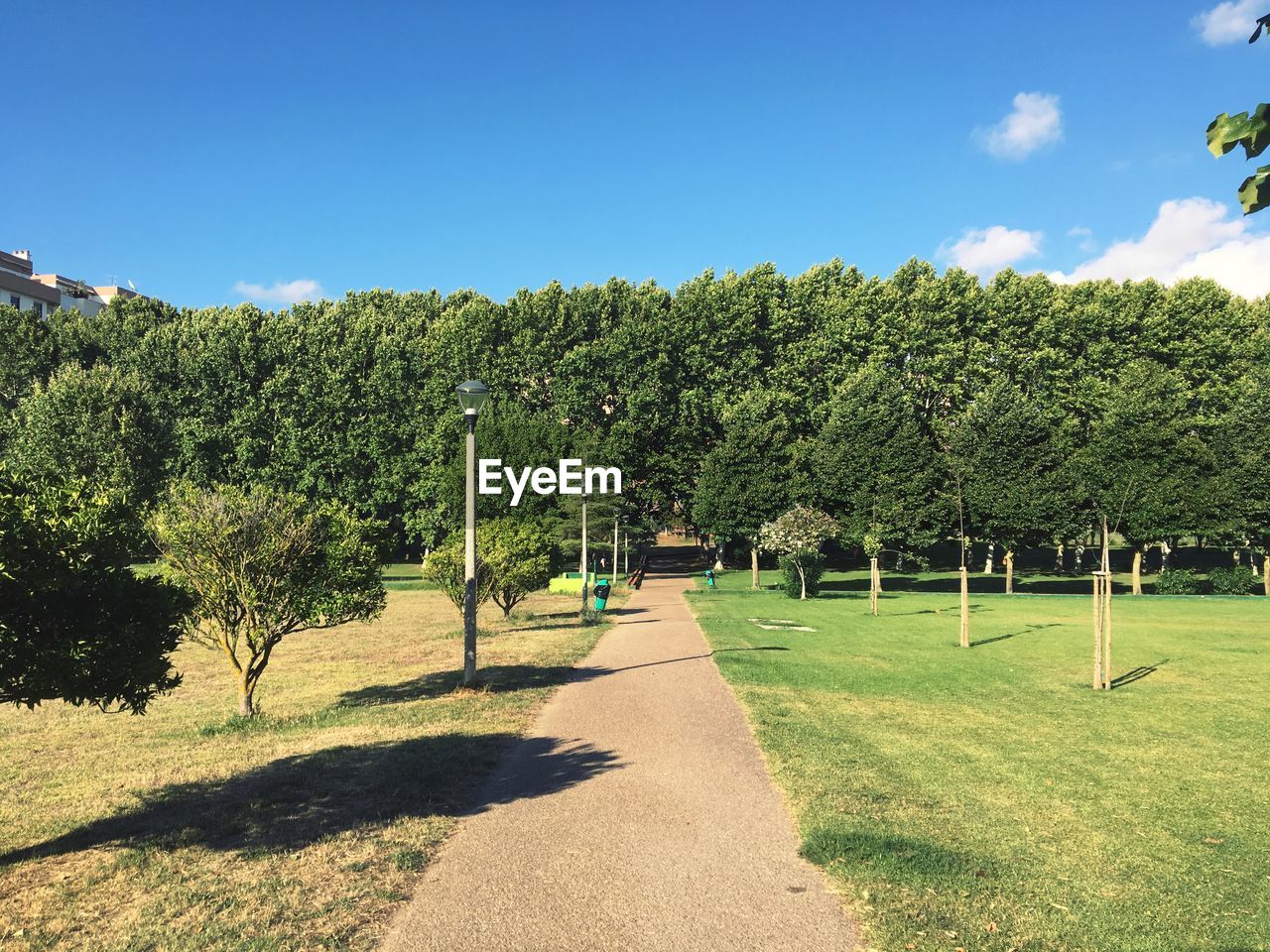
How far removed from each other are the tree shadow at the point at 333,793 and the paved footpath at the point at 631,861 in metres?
0.15

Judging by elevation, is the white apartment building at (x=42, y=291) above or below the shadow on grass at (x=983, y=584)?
above

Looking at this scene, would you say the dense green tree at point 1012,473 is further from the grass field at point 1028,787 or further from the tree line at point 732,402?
the grass field at point 1028,787

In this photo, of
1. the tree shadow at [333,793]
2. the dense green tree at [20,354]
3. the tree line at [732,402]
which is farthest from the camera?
the dense green tree at [20,354]

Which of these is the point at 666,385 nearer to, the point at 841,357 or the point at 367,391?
the point at 841,357

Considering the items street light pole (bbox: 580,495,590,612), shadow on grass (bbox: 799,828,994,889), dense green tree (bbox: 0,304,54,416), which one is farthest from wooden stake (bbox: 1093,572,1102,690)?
dense green tree (bbox: 0,304,54,416)

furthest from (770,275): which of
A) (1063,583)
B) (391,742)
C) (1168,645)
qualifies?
(391,742)

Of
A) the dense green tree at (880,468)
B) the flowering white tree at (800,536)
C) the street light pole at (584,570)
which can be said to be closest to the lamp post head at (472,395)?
the street light pole at (584,570)

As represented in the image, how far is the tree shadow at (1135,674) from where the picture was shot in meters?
15.4

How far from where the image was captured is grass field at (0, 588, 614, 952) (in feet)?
17.6

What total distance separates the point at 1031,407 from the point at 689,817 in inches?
1709

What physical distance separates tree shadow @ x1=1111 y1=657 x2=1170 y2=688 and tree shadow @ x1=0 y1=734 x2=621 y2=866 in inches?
448

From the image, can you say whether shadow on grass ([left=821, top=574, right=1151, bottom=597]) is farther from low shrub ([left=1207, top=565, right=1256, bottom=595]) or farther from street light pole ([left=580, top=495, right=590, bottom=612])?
street light pole ([left=580, top=495, right=590, bottom=612])

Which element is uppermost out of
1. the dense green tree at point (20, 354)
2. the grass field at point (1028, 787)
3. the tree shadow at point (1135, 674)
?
the dense green tree at point (20, 354)

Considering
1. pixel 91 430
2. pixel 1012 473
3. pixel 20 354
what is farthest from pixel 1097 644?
pixel 20 354
